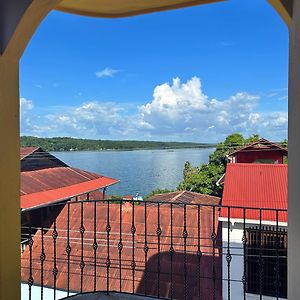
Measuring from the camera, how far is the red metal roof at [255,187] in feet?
15.9

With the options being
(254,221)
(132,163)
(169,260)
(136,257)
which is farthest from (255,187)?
(132,163)

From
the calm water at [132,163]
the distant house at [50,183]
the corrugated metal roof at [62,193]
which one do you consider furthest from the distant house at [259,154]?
the distant house at [50,183]

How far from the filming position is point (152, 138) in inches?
343

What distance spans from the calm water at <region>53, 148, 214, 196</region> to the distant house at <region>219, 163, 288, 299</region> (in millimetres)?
1273

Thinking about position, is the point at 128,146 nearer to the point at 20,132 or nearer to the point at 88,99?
the point at 20,132

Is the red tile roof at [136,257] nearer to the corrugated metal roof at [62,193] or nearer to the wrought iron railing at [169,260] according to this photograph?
the wrought iron railing at [169,260]

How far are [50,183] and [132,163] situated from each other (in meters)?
2.22

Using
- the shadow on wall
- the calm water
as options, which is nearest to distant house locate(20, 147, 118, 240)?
the calm water

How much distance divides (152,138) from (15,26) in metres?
7.42

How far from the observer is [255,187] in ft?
16.7

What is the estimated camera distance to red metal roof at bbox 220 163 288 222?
483 cm

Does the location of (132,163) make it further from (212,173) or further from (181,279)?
(212,173)

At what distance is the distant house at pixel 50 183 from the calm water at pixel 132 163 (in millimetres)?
375

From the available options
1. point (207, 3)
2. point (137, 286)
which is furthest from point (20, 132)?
point (137, 286)
